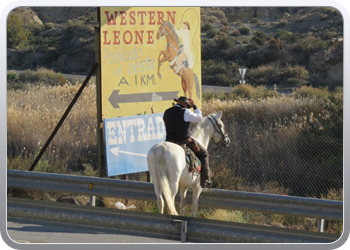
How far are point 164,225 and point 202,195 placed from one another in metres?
2.28

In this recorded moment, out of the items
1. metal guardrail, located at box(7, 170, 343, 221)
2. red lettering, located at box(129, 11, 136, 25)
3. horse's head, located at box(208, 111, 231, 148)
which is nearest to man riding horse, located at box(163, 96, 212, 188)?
metal guardrail, located at box(7, 170, 343, 221)

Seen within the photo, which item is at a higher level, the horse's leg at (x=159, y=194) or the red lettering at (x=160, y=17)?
the red lettering at (x=160, y=17)

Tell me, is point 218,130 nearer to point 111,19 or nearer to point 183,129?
point 183,129

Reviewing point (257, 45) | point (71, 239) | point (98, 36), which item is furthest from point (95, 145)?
point (257, 45)

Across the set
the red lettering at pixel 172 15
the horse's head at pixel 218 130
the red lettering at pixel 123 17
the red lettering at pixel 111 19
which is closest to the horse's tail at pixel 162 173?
the horse's head at pixel 218 130

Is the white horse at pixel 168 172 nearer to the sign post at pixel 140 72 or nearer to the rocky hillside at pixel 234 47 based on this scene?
the sign post at pixel 140 72

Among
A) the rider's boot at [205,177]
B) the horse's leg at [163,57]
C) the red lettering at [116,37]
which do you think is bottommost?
the rider's boot at [205,177]

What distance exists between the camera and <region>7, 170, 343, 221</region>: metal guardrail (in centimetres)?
815

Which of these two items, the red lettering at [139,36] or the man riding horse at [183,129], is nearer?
the man riding horse at [183,129]

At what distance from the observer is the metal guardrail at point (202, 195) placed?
815cm

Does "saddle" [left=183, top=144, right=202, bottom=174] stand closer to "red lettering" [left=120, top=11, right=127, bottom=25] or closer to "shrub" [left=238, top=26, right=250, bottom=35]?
"red lettering" [left=120, top=11, right=127, bottom=25]

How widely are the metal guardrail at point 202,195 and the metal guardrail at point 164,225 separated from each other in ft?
5.03

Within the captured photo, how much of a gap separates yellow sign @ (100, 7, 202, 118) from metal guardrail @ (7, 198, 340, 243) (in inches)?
134

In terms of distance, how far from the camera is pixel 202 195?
923 cm
